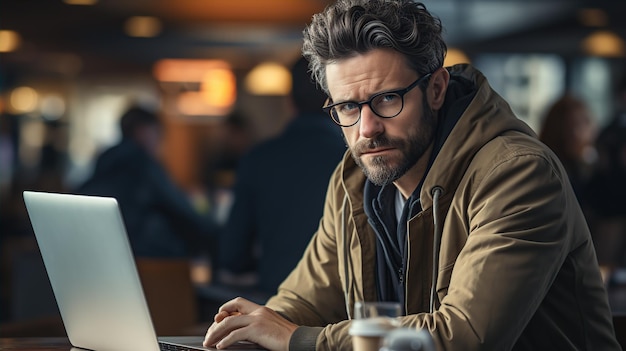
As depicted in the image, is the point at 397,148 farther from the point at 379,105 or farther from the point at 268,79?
the point at 268,79

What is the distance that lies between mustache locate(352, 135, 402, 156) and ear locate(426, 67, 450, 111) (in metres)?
0.16

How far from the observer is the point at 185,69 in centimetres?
1656

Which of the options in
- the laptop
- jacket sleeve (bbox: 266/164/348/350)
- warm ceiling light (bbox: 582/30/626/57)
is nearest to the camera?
the laptop

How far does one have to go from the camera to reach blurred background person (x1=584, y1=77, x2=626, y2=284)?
6265 millimetres

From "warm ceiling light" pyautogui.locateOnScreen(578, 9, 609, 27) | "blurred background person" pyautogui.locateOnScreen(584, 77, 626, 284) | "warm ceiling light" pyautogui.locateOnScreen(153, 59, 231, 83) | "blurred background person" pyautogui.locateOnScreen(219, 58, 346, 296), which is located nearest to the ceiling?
"warm ceiling light" pyautogui.locateOnScreen(578, 9, 609, 27)

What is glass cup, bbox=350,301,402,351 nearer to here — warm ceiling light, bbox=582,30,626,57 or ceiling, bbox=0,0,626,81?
ceiling, bbox=0,0,626,81

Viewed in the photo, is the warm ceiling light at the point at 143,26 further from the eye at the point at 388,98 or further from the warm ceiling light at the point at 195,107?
the eye at the point at 388,98

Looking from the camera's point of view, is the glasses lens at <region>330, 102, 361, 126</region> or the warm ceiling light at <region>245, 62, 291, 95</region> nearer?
the glasses lens at <region>330, 102, 361, 126</region>

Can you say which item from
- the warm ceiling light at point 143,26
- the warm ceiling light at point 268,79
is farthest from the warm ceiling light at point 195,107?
the warm ceiling light at point 268,79

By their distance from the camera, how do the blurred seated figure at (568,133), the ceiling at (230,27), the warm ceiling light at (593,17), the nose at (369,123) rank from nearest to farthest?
the nose at (369,123) < the blurred seated figure at (568,133) < the ceiling at (230,27) < the warm ceiling light at (593,17)

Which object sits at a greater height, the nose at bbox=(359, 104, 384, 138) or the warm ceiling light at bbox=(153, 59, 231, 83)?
the nose at bbox=(359, 104, 384, 138)

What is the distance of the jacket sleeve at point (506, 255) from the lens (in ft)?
6.65

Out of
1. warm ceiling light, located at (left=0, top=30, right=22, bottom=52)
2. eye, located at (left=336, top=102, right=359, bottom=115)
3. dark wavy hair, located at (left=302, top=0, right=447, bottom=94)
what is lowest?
warm ceiling light, located at (left=0, top=30, right=22, bottom=52)

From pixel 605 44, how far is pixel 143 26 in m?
5.63
